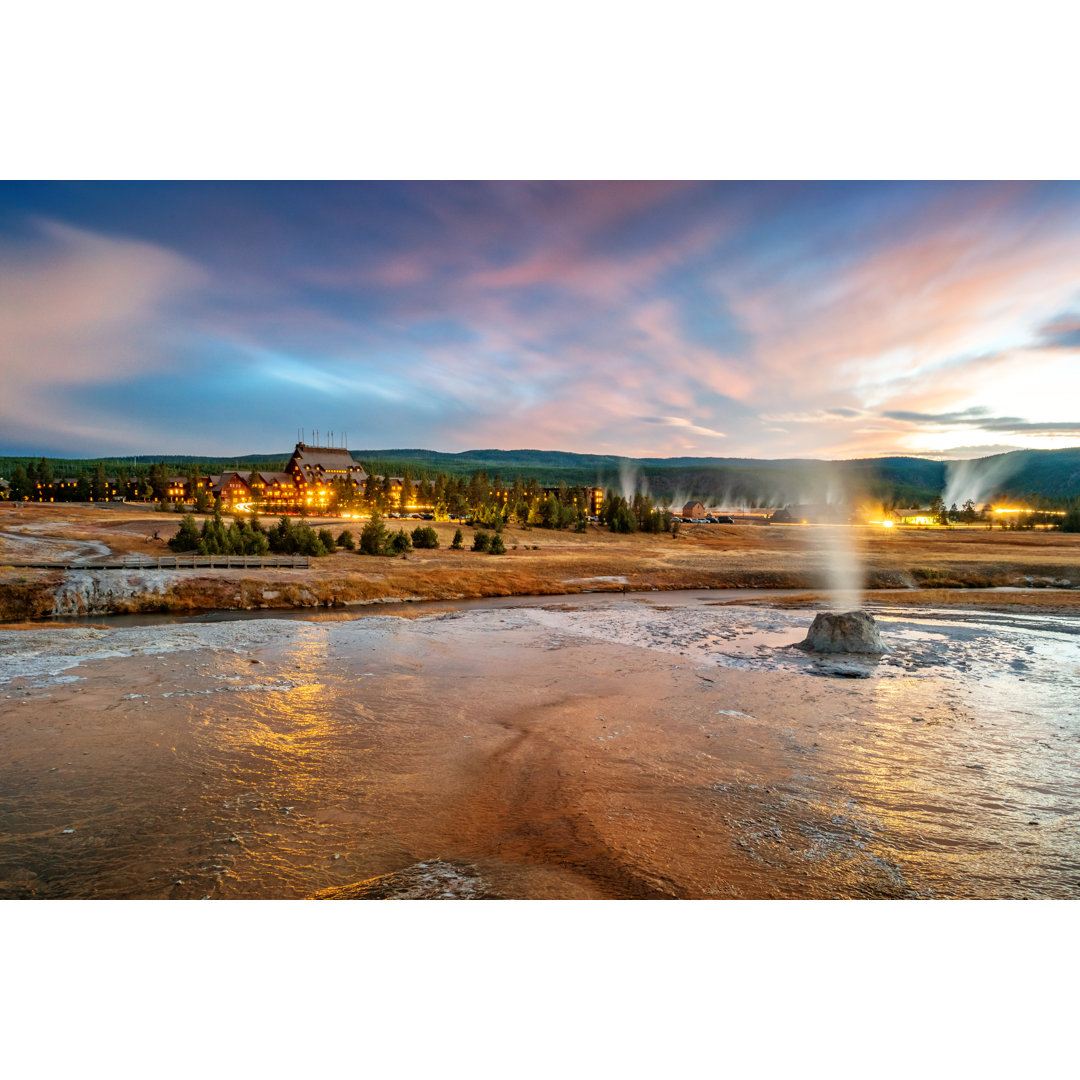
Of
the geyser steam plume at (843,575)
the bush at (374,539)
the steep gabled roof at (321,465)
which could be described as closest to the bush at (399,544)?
the bush at (374,539)

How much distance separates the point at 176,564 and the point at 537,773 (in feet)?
101

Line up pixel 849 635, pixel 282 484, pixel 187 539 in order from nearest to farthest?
pixel 849 635 → pixel 187 539 → pixel 282 484

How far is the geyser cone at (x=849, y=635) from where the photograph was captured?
1678 cm

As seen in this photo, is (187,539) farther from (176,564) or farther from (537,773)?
(537,773)

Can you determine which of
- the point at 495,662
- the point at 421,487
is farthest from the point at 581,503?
the point at 495,662

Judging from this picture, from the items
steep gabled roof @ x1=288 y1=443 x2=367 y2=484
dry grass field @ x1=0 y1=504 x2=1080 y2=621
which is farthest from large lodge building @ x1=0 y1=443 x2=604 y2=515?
dry grass field @ x1=0 y1=504 x2=1080 y2=621

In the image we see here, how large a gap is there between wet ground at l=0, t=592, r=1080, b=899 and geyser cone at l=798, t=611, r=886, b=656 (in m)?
0.69

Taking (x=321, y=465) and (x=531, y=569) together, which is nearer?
(x=531, y=569)

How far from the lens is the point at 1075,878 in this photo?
19.7ft

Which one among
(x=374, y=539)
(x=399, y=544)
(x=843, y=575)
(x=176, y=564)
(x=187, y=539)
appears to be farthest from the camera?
(x=399, y=544)

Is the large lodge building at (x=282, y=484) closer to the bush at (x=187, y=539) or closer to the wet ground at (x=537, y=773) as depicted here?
the bush at (x=187, y=539)

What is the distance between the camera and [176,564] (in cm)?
3219

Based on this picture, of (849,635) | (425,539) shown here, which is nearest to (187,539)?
(425,539)

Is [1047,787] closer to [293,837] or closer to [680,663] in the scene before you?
[680,663]
